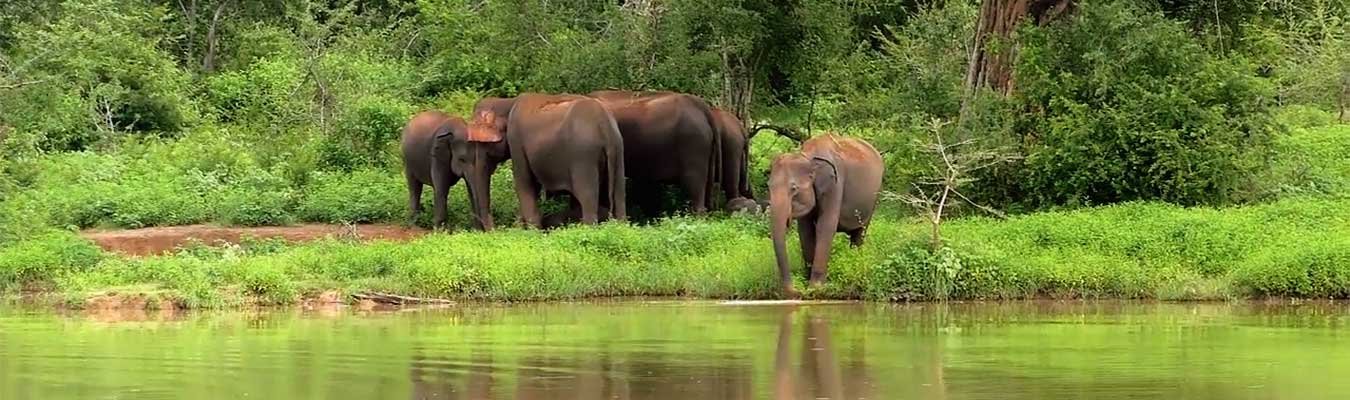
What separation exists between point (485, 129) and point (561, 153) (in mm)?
1344

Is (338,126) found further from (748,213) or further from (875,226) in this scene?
(875,226)

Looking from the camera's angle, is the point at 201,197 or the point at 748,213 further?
the point at 201,197

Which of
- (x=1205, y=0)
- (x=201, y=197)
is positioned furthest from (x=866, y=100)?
(x=201, y=197)

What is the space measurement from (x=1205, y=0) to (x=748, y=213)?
6509mm

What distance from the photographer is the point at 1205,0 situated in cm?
2483

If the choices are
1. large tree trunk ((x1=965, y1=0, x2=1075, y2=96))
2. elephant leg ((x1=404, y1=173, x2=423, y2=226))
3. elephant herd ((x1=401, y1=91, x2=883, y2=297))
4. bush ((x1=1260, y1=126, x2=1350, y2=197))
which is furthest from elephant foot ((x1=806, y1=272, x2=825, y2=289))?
elephant leg ((x1=404, y1=173, x2=423, y2=226))

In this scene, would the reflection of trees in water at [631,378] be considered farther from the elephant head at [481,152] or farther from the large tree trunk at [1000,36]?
the large tree trunk at [1000,36]

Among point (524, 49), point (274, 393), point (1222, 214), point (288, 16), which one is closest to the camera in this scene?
point (274, 393)

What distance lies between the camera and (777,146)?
30312mm

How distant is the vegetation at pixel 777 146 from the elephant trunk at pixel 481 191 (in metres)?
0.84

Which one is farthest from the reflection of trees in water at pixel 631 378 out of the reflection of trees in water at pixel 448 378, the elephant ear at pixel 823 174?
the elephant ear at pixel 823 174

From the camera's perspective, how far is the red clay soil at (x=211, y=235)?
2241 cm

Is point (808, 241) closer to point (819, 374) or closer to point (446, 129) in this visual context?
point (446, 129)

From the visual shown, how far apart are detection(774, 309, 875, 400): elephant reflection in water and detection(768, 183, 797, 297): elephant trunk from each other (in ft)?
11.8
